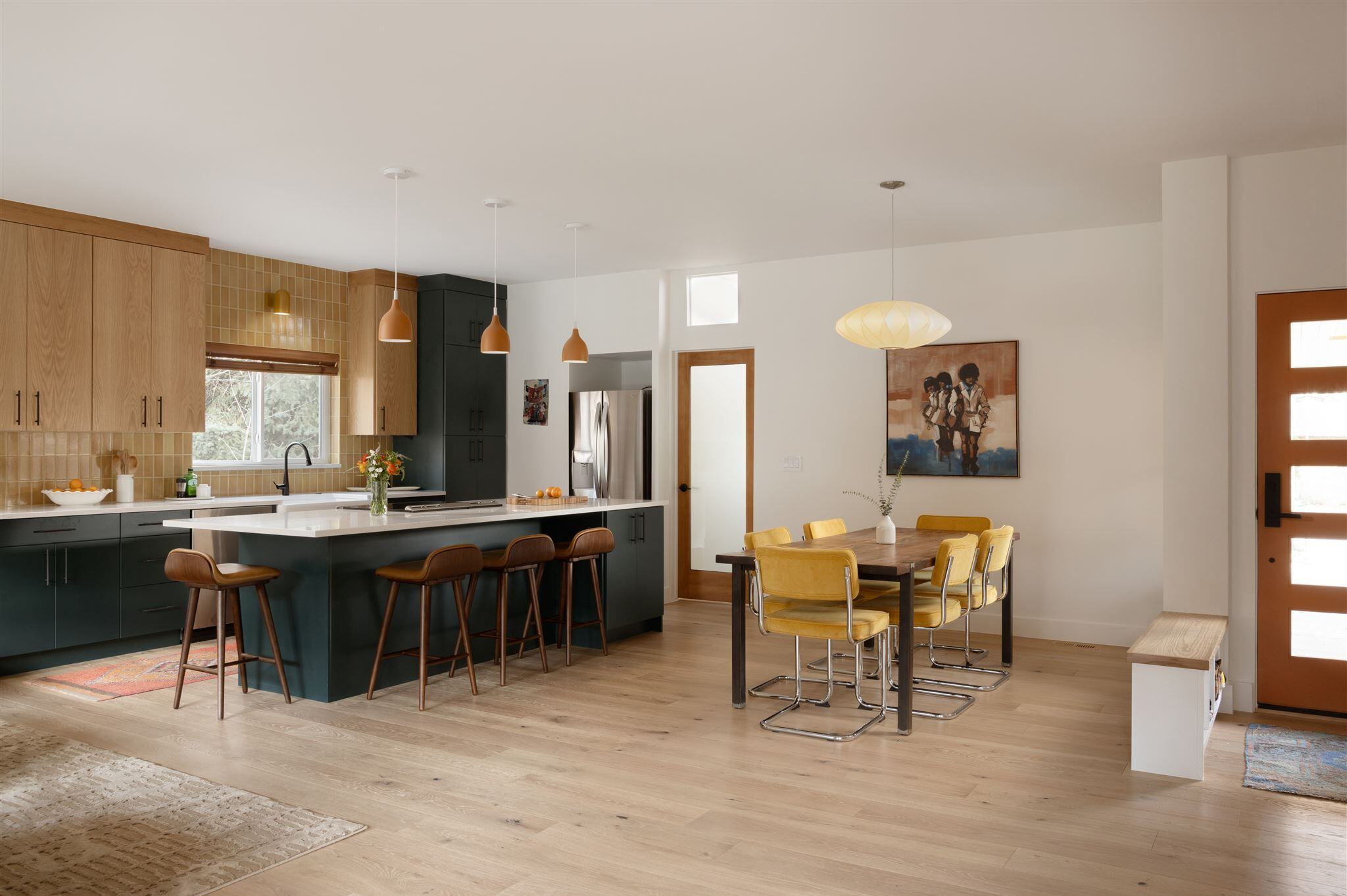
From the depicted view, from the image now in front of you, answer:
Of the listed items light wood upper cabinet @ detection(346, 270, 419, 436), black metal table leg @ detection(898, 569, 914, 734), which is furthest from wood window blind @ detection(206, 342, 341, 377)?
black metal table leg @ detection(898, 569, 914, 734)

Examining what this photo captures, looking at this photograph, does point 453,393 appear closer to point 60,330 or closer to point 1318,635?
point 60,330

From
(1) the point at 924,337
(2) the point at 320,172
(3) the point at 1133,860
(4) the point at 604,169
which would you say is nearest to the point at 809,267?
(1) the point at 924,337

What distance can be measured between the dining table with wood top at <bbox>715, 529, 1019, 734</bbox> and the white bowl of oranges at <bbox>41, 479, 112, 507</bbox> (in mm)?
4173

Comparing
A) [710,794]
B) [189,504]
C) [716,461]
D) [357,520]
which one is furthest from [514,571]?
[716,461]

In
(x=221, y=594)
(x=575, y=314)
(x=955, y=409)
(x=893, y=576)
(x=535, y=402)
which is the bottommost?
(x=221, y=594)

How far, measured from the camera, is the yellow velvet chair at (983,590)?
527cm

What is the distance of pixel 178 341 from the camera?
6734mm

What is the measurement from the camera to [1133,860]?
3.07m

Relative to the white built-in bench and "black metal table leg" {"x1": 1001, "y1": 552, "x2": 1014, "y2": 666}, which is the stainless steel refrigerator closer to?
"black metal table leg" {"x1": 1001, "y1": 552, "x2": 1014, "y2": 666}

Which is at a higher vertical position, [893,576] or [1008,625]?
[893,576]

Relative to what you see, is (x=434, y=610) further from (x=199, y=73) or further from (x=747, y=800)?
(x=199, y=73)

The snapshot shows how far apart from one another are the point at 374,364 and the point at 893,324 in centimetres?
464

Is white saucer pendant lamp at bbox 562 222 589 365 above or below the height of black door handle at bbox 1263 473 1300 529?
above

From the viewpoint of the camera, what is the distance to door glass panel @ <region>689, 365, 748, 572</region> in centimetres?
803
